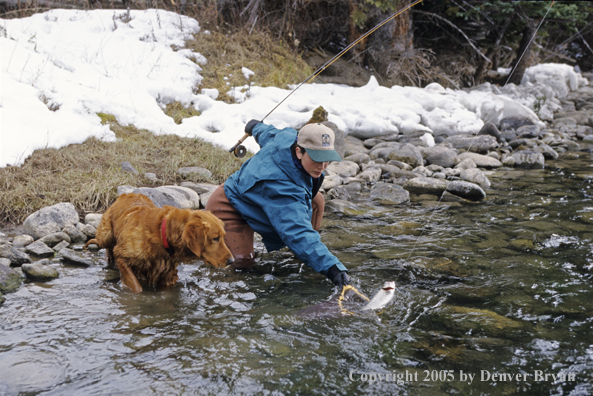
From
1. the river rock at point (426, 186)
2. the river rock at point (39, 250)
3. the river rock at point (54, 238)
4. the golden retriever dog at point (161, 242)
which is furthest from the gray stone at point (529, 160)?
the river rock at point (39, 250)

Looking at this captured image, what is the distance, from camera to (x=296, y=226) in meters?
4.04

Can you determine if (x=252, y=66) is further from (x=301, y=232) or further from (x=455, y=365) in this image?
(x=455, y=365)

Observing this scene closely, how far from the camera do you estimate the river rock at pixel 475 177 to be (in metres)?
8.36

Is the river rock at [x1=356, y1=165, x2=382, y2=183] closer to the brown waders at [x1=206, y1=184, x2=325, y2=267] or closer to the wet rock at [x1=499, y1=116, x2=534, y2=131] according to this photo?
the brown waders at [x1=206, y1=184, x2=325, y2=267]

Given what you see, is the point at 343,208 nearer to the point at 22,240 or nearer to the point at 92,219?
the point at 92,219

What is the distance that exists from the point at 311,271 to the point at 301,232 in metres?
1.09

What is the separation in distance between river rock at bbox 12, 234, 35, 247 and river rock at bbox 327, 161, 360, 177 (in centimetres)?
529

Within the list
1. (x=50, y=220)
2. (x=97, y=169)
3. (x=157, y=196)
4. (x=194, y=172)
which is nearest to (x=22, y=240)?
(x=50, y=220)

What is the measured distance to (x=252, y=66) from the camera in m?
12.5

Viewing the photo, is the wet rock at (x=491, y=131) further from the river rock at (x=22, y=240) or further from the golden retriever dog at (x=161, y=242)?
the river rock at (x=22, y=240)

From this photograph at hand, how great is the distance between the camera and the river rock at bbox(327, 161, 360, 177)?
8.85 meters

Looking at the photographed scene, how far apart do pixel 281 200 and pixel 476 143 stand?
820 cm

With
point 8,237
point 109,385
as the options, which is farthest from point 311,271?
point 8,237

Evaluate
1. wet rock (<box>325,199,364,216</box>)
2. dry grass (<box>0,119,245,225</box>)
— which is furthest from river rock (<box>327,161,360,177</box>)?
dry grass (<box>0,119,245,225</box>)
